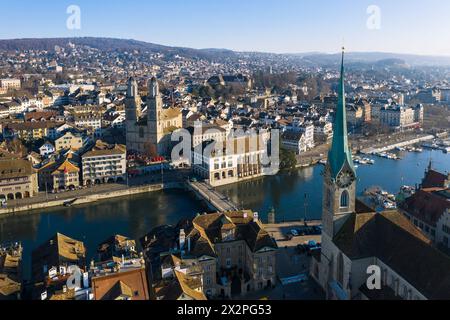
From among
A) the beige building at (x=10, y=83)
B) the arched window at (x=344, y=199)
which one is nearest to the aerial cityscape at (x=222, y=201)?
the arched window at (x=344, y=199)

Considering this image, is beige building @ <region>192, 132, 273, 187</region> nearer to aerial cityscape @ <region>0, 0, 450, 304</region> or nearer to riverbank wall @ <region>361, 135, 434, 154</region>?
aerial cityscape @ <region>0, 0, 450, 304</region>

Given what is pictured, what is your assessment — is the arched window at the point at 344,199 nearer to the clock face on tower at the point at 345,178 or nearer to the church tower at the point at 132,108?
the clock face on tower at the point at 345,178

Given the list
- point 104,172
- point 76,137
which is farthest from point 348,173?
point 76,137

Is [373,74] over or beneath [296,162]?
over

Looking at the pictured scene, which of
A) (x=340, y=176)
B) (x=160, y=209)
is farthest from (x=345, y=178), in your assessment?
(x=160, y=209)

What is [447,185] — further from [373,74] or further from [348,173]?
[373,74]

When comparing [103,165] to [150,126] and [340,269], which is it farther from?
[340,269]

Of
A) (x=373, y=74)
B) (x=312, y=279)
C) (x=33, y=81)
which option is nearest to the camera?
(x=312, y=279)
